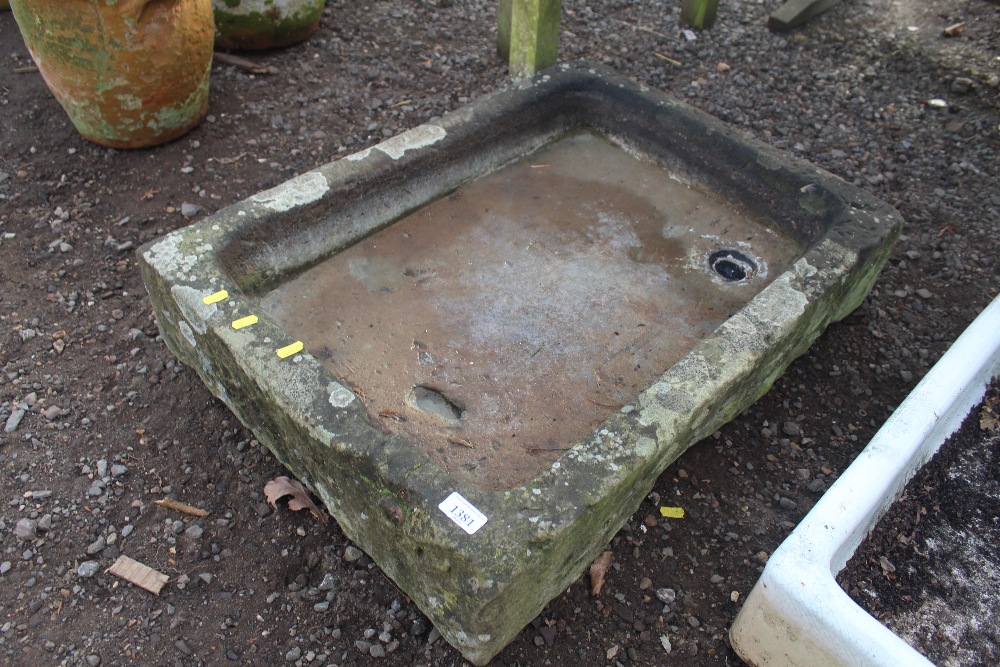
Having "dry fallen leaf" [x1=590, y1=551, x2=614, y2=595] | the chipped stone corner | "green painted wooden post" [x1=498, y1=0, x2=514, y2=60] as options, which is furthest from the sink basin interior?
"green painted wooden post" [x1=498, y1=0, x2=514, y2=60]

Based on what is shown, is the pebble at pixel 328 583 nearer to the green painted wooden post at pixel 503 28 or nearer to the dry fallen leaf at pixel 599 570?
the dry fallen leaf at pixel 599 570

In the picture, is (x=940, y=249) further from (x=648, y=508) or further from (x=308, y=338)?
(x=308, y=338)

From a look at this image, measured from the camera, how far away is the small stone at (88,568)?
7.30 ft

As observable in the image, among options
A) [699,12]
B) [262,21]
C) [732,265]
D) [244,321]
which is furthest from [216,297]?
[699,12]

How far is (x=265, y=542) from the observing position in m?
2.32

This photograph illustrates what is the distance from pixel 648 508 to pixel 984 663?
36.3 inches

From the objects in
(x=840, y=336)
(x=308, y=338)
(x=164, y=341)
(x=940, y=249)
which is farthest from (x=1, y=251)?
Result: (x=940, y=249)

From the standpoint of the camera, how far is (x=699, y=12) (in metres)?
4.52

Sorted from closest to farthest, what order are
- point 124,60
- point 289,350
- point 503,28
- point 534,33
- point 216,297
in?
point 289,350, point 216,297, point 124,60, point 534,33, point 503,28

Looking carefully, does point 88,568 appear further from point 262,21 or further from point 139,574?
point 262,21

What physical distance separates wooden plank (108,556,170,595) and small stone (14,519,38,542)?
0.27 meters

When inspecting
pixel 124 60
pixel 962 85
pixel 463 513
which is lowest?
pixel 962 85

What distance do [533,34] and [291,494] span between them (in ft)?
7.18

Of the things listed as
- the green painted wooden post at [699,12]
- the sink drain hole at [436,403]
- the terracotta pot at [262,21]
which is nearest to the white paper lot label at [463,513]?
the sink drain hole at [436,403]
